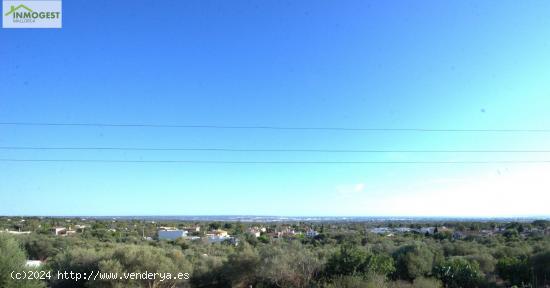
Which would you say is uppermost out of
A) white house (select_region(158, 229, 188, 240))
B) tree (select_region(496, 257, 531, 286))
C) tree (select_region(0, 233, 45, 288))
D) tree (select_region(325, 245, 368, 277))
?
tree (select_region(0, 233, 45, 288))

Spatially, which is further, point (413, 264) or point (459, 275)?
point (413, 264)

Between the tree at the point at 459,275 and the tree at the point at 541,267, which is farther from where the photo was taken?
the tree at the point at 541,267

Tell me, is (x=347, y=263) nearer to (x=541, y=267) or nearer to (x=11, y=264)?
(x=541, y=267)

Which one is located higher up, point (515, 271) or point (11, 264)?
point (11, 264)

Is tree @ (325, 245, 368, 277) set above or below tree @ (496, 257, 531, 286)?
above

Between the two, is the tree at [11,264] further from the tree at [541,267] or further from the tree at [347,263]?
the tree at [541,267]

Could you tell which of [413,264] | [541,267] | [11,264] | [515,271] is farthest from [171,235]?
[11,264]

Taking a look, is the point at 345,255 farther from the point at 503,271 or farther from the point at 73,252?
the point at 73,252

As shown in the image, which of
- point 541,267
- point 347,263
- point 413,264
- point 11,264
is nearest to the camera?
point 11,264

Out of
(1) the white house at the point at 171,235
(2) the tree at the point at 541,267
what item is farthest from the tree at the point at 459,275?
(1) the white house at the point at 171,235

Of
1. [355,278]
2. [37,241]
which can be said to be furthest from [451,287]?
[37,241]

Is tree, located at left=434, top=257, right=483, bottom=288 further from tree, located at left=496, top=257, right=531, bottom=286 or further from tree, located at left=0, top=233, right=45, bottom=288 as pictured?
tree, located at left=0, top=233, right=45, bottom=288

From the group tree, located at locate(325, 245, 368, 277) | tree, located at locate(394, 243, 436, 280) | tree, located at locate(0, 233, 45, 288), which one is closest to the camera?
tree, located at locate(0, 233, 45, 288)

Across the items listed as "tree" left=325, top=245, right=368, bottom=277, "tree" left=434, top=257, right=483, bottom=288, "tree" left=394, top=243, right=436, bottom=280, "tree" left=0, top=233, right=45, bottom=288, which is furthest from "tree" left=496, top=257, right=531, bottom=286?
"tree" left=0, top=233, right=45, bottom=288
